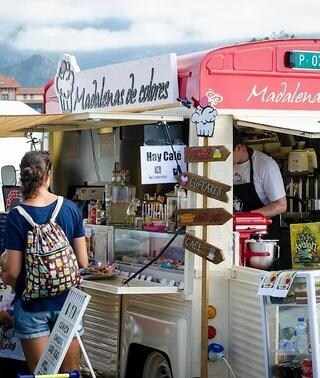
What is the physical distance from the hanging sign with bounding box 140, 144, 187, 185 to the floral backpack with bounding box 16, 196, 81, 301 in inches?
38.7

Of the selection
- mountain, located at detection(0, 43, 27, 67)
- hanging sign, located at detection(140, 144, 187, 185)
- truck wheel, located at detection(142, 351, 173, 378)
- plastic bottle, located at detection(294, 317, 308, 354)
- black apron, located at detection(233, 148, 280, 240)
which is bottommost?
truck wheel, located at detection(142, 351, 173, 378)

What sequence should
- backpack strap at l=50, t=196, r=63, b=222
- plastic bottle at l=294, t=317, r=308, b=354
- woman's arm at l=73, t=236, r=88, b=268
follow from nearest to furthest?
plastic bottle at l=294, t=317, r=308, b=354, backpack strap at l=50, t=196, r=63, b=222, woman's arm at l=73, t=236, r=88, b=268

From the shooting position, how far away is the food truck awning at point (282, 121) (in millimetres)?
5410

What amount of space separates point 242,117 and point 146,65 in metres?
0.98

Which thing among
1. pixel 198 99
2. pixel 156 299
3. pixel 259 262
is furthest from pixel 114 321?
pixel 198 99

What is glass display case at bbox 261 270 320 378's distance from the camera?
4.33 m

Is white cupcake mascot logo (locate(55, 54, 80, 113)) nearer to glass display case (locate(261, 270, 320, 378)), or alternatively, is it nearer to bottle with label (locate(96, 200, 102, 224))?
bottle with label (locate(96, 200, 102, 224))

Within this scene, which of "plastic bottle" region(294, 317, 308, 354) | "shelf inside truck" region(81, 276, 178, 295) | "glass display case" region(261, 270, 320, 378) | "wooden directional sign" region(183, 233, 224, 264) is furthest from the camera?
"shelf inside truck" region(81, 276, 178, 295)

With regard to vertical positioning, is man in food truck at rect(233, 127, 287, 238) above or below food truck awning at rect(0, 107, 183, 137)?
below

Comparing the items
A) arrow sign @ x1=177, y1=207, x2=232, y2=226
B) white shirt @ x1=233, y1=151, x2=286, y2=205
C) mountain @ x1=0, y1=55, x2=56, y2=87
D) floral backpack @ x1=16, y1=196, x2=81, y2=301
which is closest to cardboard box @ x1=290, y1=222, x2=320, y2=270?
arrow sign @ x1=177, y1=207, x2=232, y2=226

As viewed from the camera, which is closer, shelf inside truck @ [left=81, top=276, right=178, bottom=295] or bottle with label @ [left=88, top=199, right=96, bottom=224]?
shelf inside truck @ [left=81, top=276, right=178, bottom=295]

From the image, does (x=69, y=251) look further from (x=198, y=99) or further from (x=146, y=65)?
(x=146, y=65)

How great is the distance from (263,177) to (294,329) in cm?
180

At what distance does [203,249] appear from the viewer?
520cm
